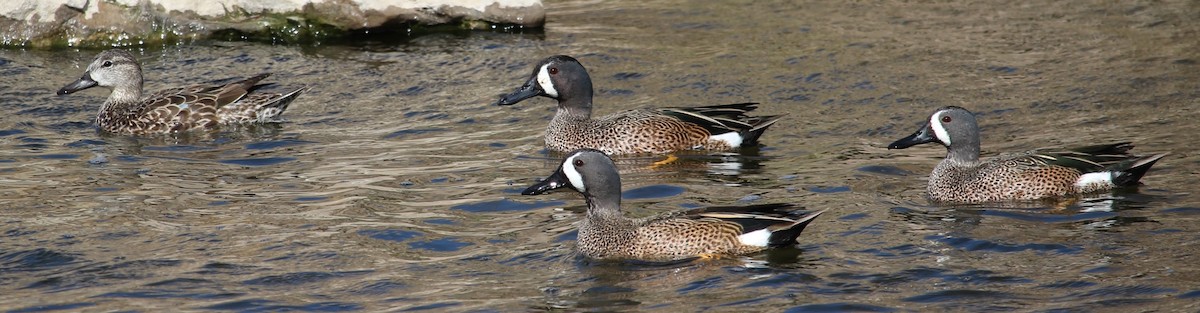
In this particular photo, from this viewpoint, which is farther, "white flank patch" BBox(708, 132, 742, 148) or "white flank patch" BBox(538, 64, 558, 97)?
"white flank patch" BBox(538, 64, 558, 97)

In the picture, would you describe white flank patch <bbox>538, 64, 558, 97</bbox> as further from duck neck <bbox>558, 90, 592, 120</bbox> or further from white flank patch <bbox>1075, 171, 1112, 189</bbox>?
white flank patch <bbox>1075, 171, 1112, 189</bbox>

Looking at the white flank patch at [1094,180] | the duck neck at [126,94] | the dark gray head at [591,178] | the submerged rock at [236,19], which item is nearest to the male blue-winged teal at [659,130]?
the white flank patch at [1094,180]

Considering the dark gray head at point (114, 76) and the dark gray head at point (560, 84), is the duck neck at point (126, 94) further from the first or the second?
the dark gray head at point (560, 84)

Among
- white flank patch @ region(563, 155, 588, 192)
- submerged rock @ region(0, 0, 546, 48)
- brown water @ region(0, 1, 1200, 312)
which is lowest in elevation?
brown water @ region(0, 1, 1200, 312)

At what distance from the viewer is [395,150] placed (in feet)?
34.4

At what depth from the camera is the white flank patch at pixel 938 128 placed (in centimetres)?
909

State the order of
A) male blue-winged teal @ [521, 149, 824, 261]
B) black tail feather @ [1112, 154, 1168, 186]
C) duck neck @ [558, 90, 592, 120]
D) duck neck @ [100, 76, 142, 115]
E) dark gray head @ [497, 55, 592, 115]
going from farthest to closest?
duck neck @ [100, 76, 142, 115], duck neck @ [558, 90, 592, 120], dark gray head @ [497, 55, 592, 115], black tail feather @ [1112, 154, 1168, 186], male blue-winged teal @ [521, 149, 824, 261]

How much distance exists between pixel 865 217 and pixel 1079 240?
1141 mm

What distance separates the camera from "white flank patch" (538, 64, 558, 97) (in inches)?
439

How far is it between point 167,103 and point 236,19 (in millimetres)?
2890

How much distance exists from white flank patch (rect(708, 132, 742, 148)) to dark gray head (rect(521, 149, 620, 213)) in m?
2.83

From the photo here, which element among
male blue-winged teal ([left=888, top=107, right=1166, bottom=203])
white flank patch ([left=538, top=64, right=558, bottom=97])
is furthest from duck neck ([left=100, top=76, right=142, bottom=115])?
male blue-winged teal ([left=888, top=107, right=1166, bottom=203])

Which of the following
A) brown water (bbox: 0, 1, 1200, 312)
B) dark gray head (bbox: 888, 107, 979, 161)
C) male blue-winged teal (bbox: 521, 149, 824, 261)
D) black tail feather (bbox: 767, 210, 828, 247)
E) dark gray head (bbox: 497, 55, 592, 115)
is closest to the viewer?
brown water (bbox: 0, 1, 1200, 312)

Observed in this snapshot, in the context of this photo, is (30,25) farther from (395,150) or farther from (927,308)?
(927,308)
